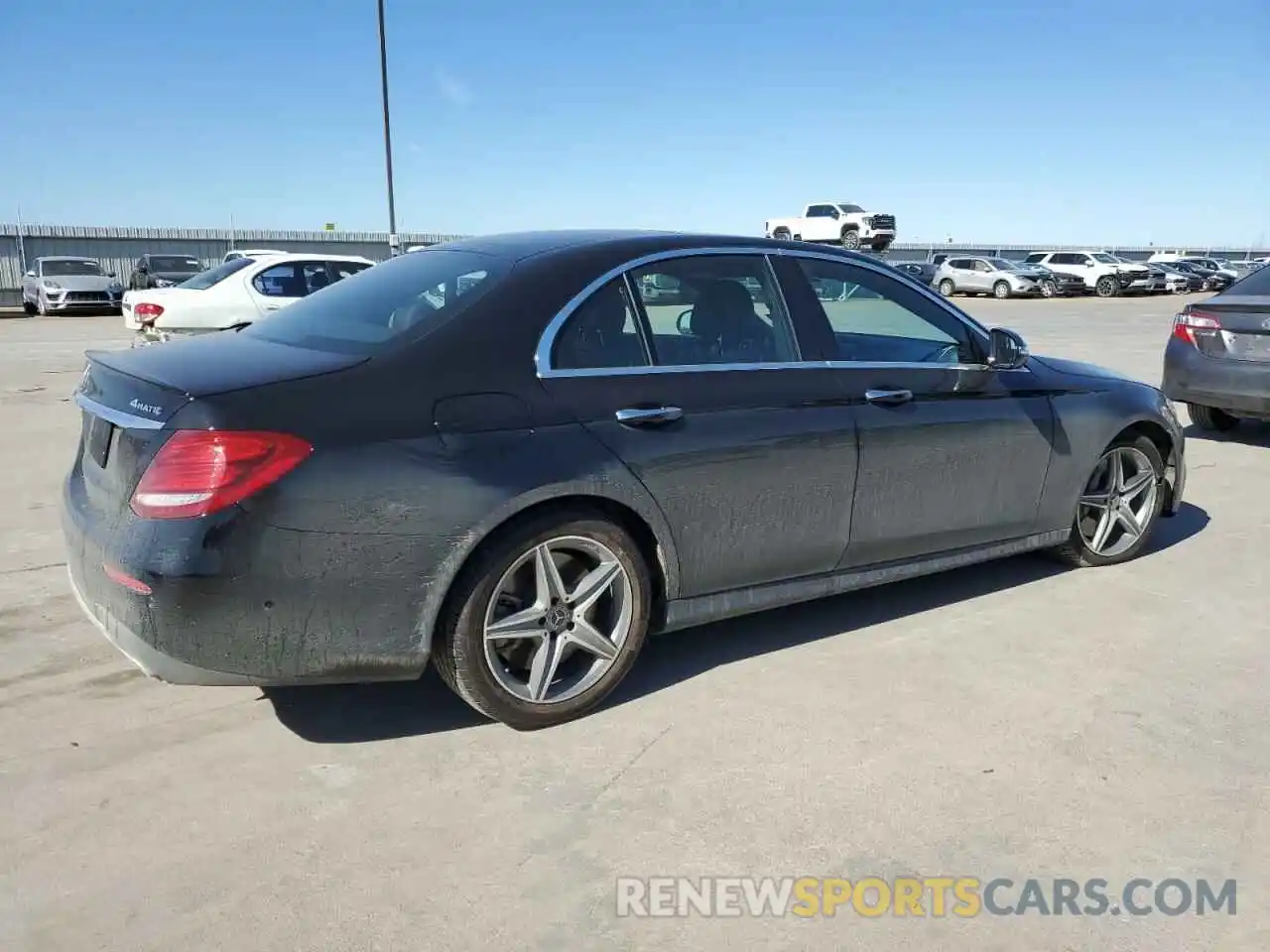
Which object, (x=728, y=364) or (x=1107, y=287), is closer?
(x=728, y=364)

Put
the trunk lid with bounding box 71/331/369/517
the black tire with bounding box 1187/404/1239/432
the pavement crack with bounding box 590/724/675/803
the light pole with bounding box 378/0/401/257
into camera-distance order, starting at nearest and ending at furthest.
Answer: the trunk lid with bounding box 71/331/369/517 → the pavement crack with bounding box 590/724/675/803 → the black tire with bounding box 1187/404/1239/432 → the light pole with bounding box 378/0/401/257

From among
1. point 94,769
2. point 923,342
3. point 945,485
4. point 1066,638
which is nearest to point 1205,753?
point 1066,638

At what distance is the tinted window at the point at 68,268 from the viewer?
28.3 m

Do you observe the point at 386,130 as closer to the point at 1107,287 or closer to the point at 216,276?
the point at 216,276

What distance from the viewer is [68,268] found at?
93.8 ft

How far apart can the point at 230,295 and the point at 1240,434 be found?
10993 mm

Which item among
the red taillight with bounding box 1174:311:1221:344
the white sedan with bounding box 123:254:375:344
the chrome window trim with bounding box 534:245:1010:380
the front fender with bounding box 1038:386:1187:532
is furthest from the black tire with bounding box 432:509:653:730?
the white sedan with bounding box 123:254:375:344

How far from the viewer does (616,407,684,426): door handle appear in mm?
3393

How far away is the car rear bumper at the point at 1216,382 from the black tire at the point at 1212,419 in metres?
0.96

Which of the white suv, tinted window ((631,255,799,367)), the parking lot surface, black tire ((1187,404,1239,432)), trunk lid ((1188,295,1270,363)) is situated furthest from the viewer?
the white suv

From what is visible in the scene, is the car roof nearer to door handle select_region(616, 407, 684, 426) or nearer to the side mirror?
door handle select_region(616, 407, 684, 426)

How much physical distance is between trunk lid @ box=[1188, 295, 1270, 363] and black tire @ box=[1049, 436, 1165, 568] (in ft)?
11.2

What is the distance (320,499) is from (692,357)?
1.45 m

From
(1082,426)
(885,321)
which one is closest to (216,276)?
(885,321)
